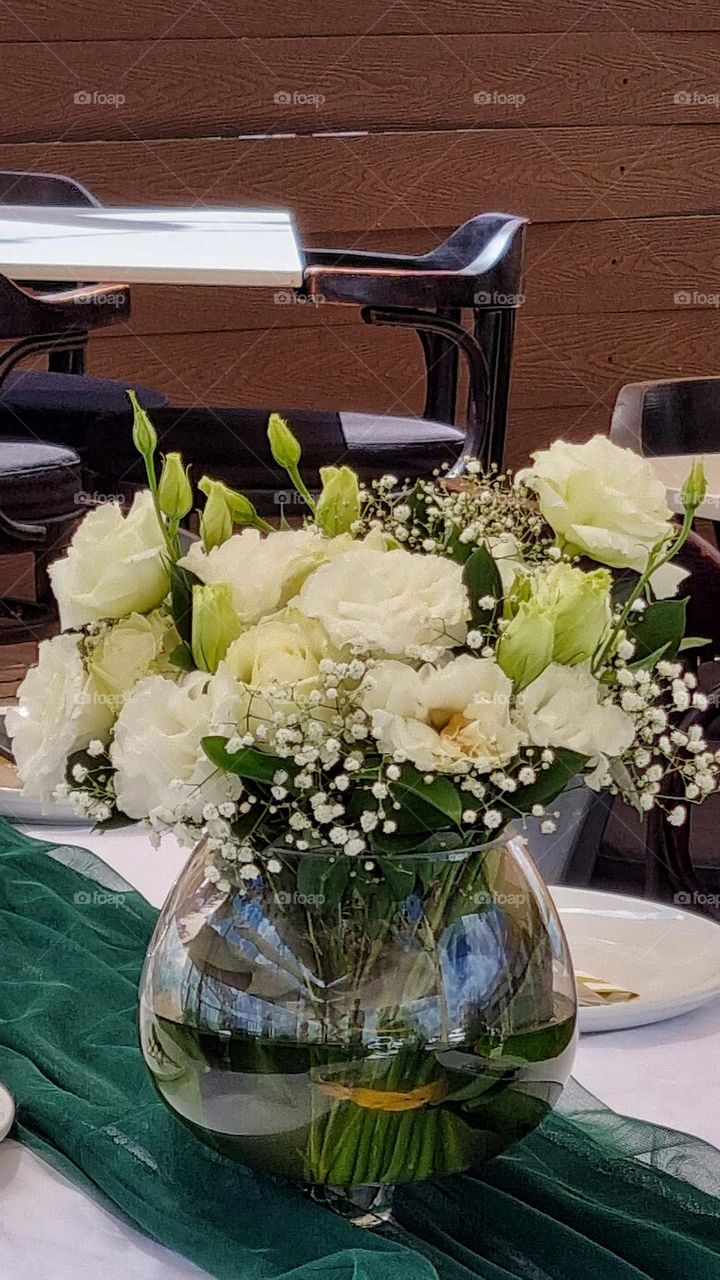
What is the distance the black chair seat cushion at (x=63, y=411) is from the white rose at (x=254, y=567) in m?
2.12

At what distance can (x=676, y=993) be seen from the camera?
94cm

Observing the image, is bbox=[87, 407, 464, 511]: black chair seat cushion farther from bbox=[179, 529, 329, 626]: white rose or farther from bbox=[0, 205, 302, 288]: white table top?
bbox=[179, 529, 329, 626]: white rose

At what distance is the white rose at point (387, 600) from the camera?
638mm

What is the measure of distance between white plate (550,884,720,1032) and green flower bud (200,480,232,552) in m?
0.38

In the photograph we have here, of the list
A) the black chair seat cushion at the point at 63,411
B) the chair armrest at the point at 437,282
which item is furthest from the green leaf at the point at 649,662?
the chair armrest at the point at 437,282

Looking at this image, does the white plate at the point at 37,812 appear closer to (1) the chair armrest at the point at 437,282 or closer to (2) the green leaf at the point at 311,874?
(2) the green leaf at the point at 311,874

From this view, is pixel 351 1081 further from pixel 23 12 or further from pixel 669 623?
pixel 23 12

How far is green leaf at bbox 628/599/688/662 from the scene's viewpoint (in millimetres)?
714

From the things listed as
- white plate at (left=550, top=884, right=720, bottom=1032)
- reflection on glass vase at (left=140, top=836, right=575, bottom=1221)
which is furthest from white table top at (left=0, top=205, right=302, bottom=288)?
reflection on glass vase at (left=140, top=836, right=575, bottom=1221)

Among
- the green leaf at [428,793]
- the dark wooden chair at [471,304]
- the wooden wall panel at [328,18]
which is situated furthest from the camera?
the wooden wall panel at [328,18]

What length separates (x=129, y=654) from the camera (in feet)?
2.28

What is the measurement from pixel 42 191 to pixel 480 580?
3131 mm

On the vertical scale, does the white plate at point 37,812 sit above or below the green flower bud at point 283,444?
below

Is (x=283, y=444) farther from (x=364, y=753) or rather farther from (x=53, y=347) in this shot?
(x=53, y=347)
